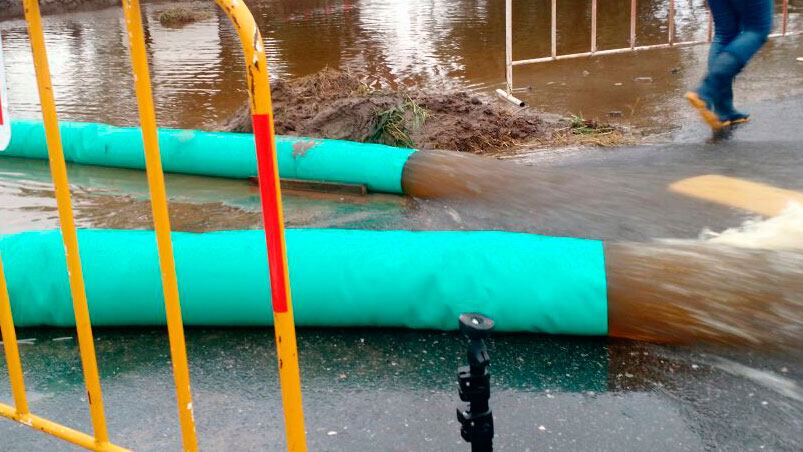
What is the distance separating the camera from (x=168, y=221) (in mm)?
1971

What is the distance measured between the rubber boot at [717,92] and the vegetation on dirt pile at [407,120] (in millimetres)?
1046

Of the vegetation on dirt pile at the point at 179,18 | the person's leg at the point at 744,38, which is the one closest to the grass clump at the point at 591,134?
the person's leg at the point at 744,38

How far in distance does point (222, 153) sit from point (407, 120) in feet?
4.81

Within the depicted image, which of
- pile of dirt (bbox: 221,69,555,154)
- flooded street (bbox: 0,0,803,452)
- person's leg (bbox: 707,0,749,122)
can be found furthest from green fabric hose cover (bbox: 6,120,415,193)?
person's leg (bbox: 707,0,749,122)

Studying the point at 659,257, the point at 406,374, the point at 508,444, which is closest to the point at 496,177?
the point at 659,257

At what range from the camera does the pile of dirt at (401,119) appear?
5.94 m

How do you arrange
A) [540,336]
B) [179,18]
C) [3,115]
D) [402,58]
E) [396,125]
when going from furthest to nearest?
[179,18] < [402,58] < [396,125] < [540,336] < [3,115]

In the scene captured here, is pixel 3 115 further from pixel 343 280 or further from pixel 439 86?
pixel 439 86

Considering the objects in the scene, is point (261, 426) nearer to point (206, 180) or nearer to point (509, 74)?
point (206, 180)

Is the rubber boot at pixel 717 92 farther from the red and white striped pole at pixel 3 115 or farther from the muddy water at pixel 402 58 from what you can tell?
the red and white striped pole at pixel 3 115

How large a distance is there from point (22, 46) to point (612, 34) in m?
9.48

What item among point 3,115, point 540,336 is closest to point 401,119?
point 540,336

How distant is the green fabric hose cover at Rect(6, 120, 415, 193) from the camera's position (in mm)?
5117

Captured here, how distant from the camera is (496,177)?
4809mm
